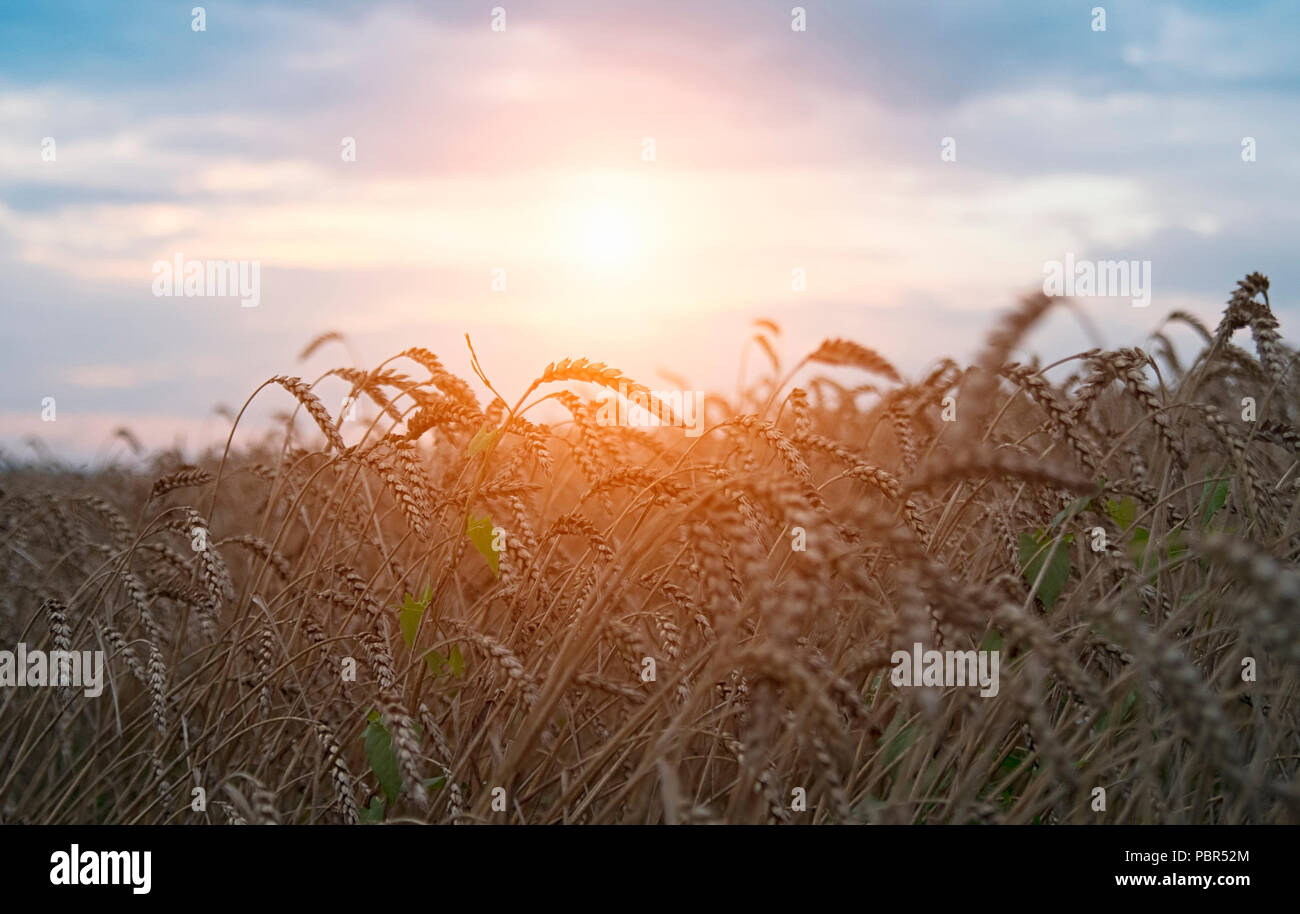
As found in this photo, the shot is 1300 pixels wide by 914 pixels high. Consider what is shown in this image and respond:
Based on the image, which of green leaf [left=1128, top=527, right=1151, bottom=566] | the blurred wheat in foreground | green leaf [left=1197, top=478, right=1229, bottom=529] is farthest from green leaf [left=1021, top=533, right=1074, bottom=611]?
green leaf [left=1197, top=478, right=1229, bottom=529]

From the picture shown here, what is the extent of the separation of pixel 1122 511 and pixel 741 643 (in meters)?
1.48

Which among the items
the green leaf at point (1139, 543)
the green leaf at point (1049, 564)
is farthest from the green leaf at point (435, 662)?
the green leaf at point (1139, 543)

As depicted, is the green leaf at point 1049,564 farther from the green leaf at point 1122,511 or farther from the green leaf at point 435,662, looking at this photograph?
the green leaf at point 435,662

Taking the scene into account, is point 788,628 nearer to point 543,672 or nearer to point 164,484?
point 543,672

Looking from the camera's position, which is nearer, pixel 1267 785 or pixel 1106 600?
pixel 1267 785

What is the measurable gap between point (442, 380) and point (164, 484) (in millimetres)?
894

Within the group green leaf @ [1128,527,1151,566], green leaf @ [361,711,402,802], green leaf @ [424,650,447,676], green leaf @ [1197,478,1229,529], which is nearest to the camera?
green leaf @ [361,711,402,802]

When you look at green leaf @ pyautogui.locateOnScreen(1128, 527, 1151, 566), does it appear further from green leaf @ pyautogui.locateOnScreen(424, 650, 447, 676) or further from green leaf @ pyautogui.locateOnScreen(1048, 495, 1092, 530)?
green leaf @ pyautogui.locateOnScreen(424, 650, 447, 676)

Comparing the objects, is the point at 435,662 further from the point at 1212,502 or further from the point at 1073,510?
the point at 1212,502

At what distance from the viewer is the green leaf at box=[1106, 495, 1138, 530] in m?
2.64

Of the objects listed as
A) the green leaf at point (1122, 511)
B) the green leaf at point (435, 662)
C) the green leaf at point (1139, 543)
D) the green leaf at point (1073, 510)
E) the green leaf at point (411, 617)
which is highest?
the green leaf at point (1073, 510)

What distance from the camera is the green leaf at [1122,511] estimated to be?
2642 mm

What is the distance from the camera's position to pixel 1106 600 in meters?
2.27
